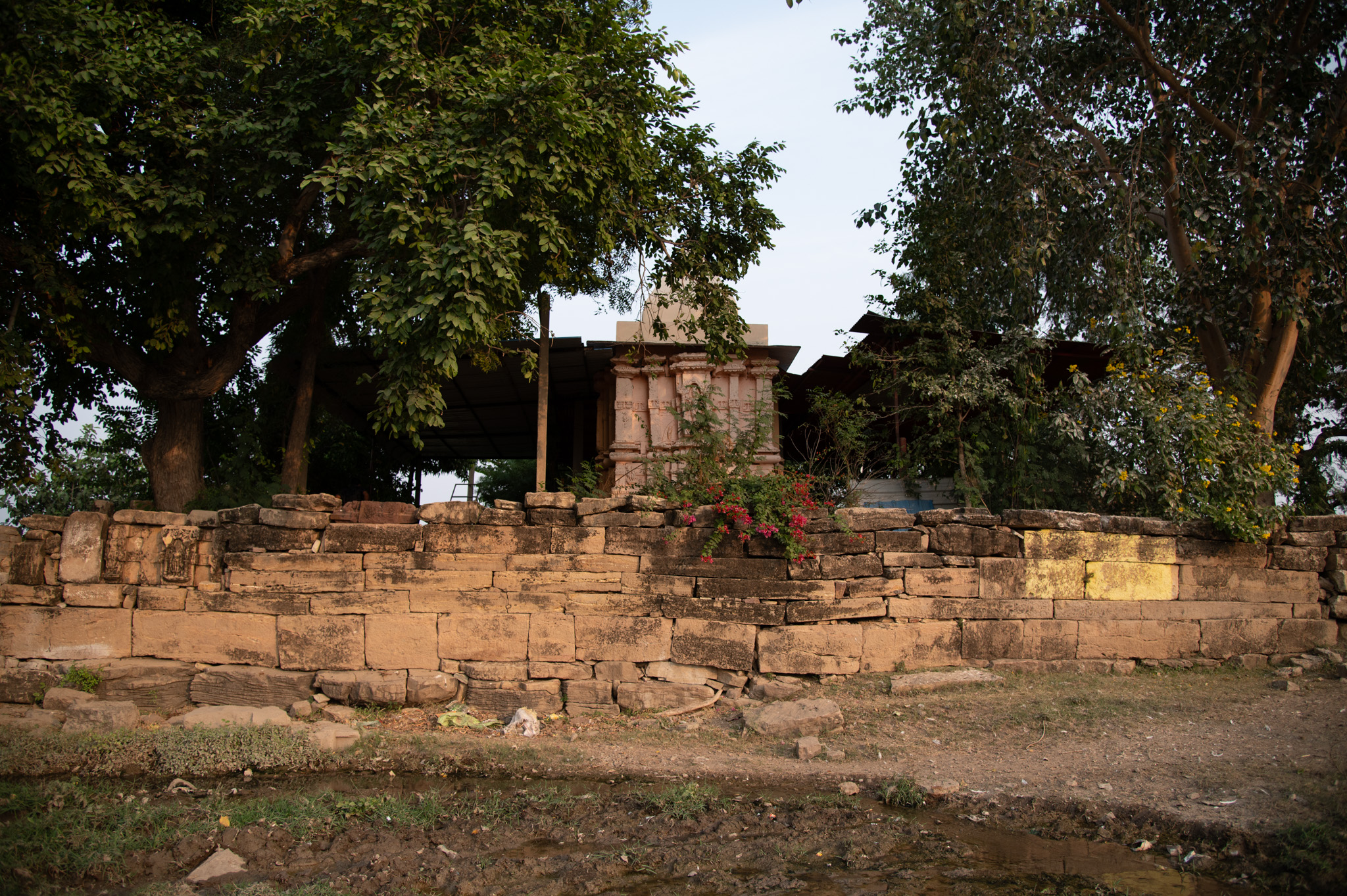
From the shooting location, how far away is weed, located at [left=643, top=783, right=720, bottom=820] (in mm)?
4871

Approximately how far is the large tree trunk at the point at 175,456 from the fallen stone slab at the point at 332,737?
393 cm

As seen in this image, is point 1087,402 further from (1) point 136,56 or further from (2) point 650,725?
(1) point 136,56

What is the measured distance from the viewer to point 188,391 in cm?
846

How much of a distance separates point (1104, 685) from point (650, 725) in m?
4.13

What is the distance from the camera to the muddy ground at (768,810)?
13.2 ft

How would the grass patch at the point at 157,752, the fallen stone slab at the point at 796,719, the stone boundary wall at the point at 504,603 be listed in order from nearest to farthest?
the grass patch at the point at 157,752, the fallen stone slab at the point at 796,719, the stone boundary wall at the point at 504,603

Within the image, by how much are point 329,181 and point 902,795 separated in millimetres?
6228

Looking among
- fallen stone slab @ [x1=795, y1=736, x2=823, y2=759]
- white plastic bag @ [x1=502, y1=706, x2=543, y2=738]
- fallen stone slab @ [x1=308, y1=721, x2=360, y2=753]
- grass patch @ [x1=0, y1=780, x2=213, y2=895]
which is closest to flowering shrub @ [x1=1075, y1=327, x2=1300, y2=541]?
fallen stone slab @ [x1=795, y1=736, x2=823, y2=759]

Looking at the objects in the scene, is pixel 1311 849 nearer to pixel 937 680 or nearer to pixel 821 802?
pixel 821 802

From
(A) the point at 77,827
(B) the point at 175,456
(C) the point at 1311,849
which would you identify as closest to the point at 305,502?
(B) the point at 175,456

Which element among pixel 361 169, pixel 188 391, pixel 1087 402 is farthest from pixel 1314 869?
pixel 188 391

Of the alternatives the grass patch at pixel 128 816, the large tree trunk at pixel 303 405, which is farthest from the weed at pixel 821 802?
the large tree trunk at pixel 303 405

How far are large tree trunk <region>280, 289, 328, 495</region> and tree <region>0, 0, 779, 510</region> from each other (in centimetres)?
64

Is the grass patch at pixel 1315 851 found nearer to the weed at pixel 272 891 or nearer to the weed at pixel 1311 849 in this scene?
the weed at pixel 1311 849
